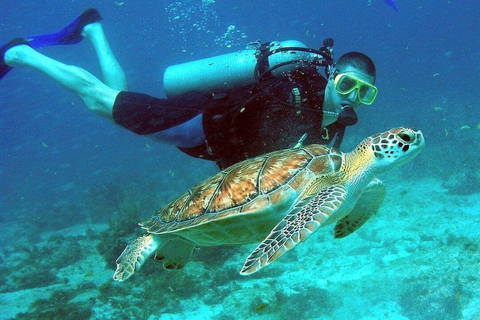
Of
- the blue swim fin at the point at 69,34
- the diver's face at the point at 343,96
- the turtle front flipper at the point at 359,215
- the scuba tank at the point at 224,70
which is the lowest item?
the turtle front flipper at the point at 359,215

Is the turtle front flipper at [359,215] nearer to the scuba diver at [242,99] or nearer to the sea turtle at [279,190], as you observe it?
the sea turtle at [279,190]

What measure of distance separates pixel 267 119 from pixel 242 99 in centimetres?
56

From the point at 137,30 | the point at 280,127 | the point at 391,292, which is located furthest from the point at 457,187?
the point at 137,30

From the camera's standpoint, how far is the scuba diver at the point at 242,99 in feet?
12.2

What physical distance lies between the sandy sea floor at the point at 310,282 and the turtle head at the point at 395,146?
3.15 m

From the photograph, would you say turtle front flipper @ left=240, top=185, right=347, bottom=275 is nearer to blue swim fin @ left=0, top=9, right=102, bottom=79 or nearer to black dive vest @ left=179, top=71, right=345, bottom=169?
black dive vest @ left=179, top=71, right=345, bottom=169

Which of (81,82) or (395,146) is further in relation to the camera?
(81,82)

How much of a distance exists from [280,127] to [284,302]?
3267 millimetres

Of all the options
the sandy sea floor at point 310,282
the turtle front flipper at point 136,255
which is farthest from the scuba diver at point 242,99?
the sandy sea floor at point 310,282

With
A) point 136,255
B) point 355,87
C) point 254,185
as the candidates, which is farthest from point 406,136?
point 136,255

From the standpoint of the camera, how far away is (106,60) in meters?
6.01

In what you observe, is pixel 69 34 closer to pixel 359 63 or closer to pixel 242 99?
pixel 242 99

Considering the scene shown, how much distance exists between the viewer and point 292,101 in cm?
357

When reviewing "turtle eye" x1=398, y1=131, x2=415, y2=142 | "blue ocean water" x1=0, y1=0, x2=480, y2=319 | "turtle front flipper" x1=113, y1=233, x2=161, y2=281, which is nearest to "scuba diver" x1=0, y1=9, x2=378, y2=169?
"turtle eye" x1=398, y1=131, x2=415, y2=142
